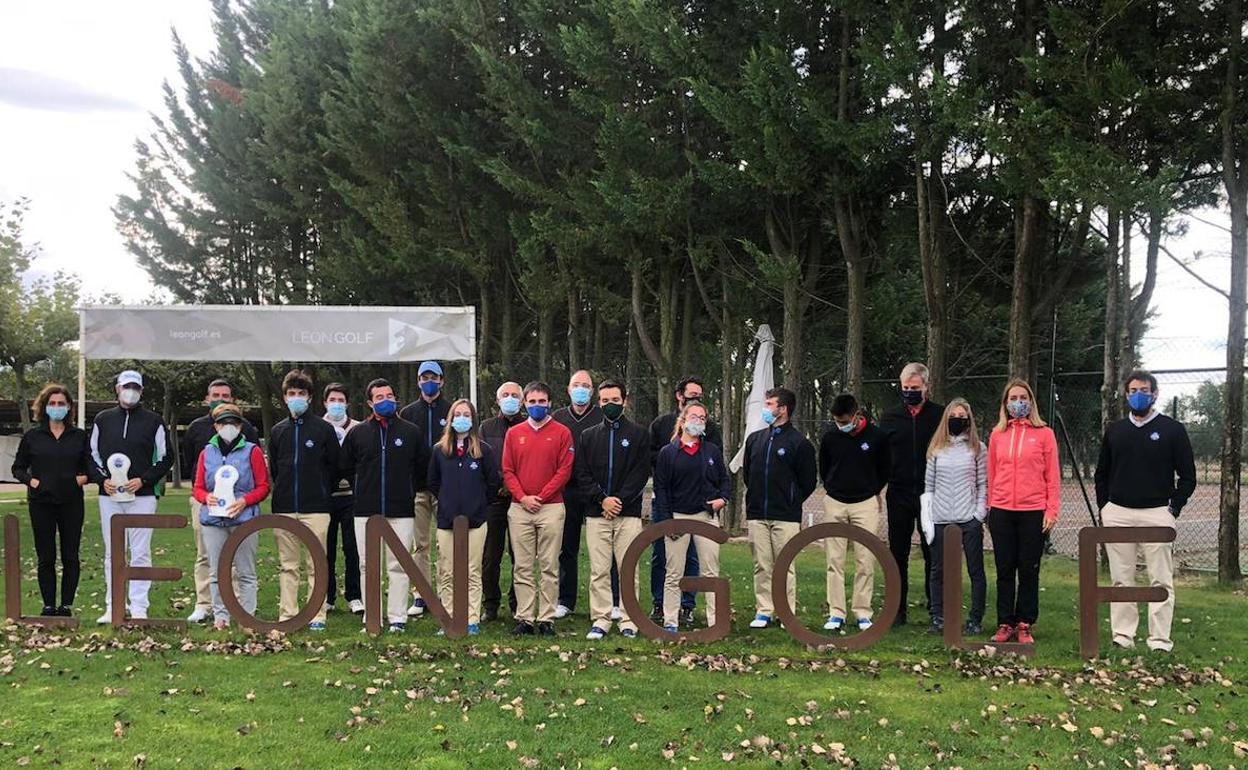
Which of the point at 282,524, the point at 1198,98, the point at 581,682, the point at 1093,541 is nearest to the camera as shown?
the point at 581,682

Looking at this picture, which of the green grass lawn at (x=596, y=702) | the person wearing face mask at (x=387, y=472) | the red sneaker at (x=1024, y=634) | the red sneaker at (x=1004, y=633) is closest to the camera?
the green grass lawn at (x=596, y=702)

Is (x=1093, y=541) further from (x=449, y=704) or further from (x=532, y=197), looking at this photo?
(x=532, y=197)

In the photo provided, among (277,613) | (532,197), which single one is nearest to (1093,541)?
(277,613)

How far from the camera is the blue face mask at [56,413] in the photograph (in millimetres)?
8034

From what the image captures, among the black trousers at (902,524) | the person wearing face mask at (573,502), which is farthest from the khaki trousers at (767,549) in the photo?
the person wearing face mask at (573,502)

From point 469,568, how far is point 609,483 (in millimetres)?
1295

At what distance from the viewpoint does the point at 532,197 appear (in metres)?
16.6

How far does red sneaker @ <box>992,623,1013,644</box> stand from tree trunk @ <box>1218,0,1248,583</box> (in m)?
4.78

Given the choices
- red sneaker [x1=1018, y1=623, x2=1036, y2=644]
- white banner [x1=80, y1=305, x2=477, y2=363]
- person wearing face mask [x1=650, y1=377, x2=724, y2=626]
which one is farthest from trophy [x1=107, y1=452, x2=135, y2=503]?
red sneaker [x1=1018, y1=623, x2=1036, y2=644]

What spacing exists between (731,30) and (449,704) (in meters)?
10.6

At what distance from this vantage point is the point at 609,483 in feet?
25.2

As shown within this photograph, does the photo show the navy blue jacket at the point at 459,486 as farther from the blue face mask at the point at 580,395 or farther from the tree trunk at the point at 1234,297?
the tree trunk at the point at 1234,297

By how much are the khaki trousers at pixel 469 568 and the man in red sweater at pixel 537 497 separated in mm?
294

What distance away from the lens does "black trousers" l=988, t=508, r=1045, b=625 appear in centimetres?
729
